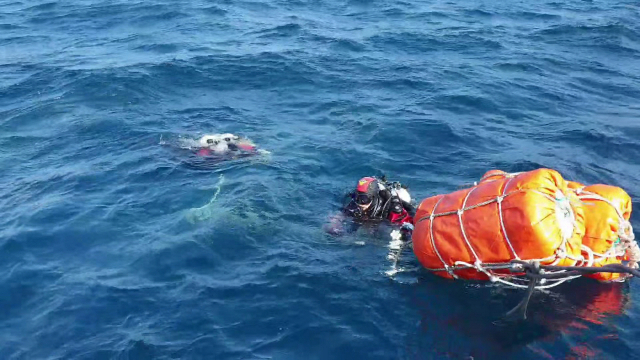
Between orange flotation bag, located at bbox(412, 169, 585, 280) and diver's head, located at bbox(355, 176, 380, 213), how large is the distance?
6.36 ft

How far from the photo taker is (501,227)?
7102 mm

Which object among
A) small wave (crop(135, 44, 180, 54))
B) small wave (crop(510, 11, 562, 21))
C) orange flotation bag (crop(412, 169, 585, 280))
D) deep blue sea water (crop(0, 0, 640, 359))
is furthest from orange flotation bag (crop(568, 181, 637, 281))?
small wave (crop(510, 11, 562, 21))

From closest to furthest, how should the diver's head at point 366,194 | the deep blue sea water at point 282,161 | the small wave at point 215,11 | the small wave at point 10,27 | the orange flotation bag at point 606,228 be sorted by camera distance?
the orange flotation bag at point 606,228
the deep blue sea water at point 282,161
the diver's head at point 366,194
the small wave at point 10,27
the small wave at point 215,11

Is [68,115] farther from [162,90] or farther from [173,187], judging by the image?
[173,187]

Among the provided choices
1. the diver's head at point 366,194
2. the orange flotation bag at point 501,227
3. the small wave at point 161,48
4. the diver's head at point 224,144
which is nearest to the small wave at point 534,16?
the small wave at point 161,48

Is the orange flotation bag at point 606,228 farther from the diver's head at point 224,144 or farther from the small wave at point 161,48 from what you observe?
the small wave at point 161,48

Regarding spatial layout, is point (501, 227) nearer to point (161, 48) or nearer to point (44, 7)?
point (161, 48)

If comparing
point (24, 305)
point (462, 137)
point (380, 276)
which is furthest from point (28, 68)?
point (380, 276)

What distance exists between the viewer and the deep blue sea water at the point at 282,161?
7.69m

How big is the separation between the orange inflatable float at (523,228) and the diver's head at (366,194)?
194cm

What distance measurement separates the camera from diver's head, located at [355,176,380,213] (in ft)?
32.6

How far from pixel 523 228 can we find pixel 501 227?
1.00ft

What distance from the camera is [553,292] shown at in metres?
8.11

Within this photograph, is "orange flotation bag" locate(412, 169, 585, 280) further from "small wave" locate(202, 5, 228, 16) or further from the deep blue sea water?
"small wave" locate(202, 5, 228, 16)
